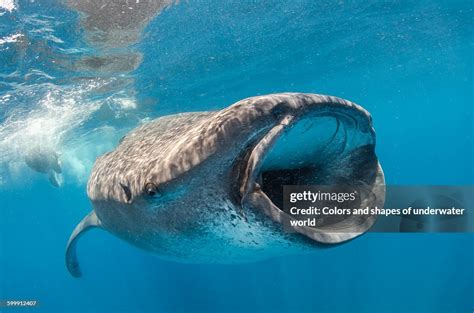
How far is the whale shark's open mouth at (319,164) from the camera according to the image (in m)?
2.03

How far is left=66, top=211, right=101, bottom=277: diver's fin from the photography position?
5.54 m

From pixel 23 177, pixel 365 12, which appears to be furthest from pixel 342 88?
pixel 23 177

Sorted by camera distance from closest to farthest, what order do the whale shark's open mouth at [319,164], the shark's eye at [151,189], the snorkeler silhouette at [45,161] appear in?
the whale shark's open mouth at [319,164], the shark's eye at [151,189], the snorkeler silhouette at [45,161]

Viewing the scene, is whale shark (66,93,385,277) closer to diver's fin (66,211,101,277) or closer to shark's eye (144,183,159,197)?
shark's eye (144,183,159,197)

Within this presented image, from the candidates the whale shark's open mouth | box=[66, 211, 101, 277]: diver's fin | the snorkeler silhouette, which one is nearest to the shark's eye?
the whale shark's open mouth

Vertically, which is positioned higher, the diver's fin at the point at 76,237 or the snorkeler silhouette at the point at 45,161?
the diver's fin at the point at 76,237

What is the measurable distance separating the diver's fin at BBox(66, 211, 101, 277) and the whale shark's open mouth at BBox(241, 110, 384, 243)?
11.2 feet

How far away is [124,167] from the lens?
330 cm

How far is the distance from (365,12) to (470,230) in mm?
9659

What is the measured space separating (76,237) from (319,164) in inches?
196

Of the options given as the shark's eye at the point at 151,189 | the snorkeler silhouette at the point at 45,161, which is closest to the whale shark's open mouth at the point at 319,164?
the shark's eye at the point at 151,189

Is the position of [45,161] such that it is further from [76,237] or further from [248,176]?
[248,176]

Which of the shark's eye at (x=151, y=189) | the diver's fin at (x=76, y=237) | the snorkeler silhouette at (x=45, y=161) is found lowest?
the snorkeler silhouette at (x=45, y=161)

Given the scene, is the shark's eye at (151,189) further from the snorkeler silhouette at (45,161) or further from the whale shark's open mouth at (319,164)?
the snorkeler silhouette at (45,161)
